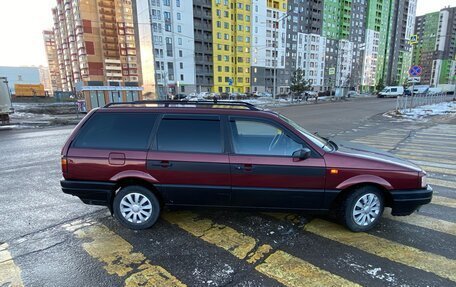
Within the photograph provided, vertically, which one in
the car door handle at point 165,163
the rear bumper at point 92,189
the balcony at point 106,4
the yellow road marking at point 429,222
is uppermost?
the balcony at point 106,4

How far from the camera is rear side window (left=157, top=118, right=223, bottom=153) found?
359 centimetres

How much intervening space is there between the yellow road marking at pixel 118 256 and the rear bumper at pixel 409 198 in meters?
2.89

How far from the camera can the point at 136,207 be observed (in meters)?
3.74

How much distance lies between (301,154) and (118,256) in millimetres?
2529

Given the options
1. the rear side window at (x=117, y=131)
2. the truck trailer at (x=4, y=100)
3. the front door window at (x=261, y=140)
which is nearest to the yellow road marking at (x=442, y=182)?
the front door window at (x=261, y=140)

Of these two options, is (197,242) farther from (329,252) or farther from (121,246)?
(329,252)

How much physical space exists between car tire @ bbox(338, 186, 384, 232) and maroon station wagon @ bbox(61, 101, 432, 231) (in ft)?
0.04

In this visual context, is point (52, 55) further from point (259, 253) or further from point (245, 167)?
point (259, 253)

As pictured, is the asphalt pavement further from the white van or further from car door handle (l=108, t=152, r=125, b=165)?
the white van

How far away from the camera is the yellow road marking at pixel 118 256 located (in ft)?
8.86

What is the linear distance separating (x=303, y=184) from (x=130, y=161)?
2.32 meters

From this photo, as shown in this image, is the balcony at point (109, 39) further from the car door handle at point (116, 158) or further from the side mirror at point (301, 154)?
the side mirror at point (301, 154)

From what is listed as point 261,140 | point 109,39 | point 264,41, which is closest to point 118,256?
point 261,140

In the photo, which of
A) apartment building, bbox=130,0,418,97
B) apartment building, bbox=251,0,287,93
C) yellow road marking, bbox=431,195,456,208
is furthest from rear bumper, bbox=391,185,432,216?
apartment building, bbox=251,0,287,93
